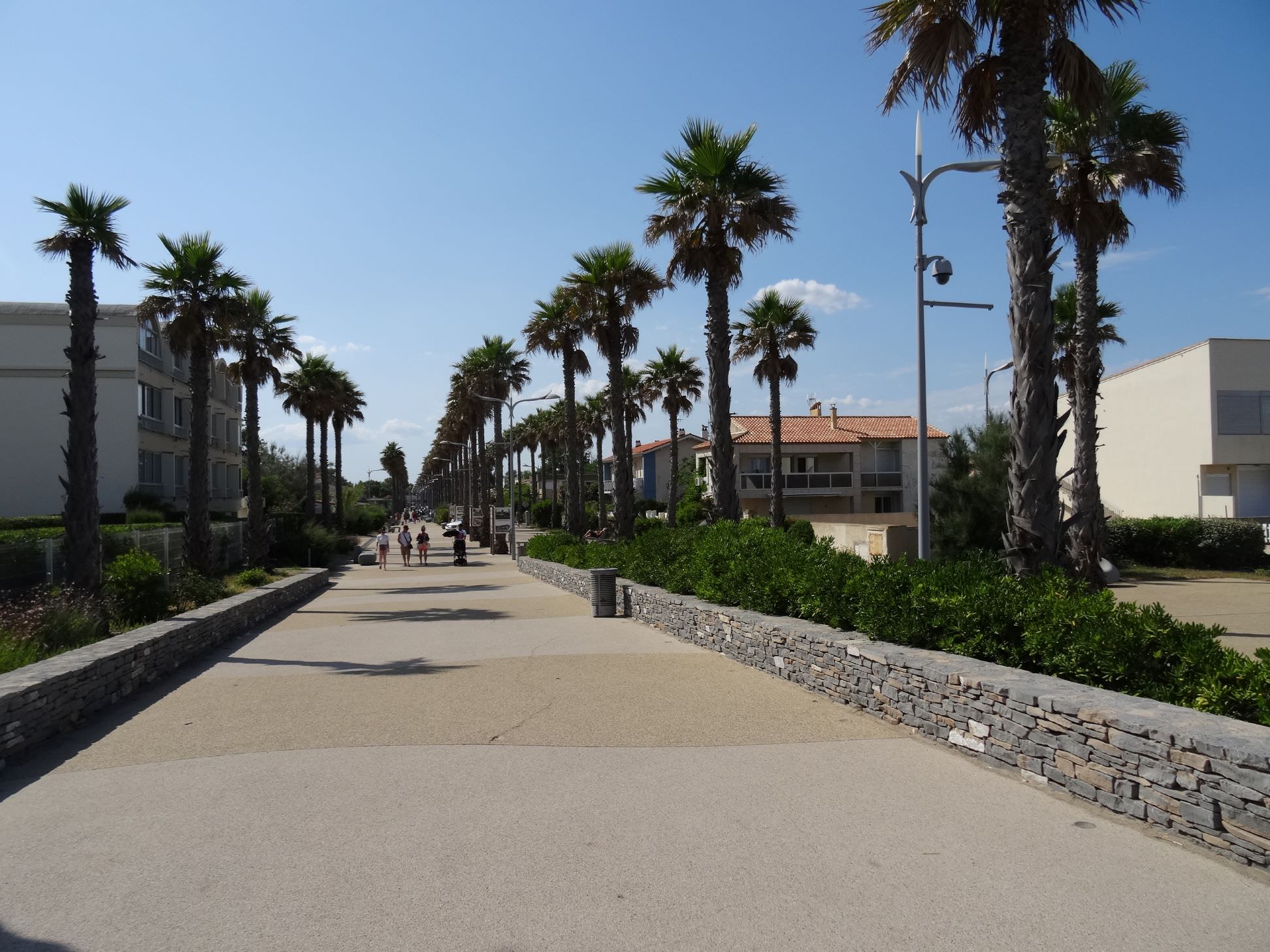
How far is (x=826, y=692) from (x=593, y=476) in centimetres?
→ 10506

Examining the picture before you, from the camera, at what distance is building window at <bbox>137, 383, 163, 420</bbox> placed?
125ft

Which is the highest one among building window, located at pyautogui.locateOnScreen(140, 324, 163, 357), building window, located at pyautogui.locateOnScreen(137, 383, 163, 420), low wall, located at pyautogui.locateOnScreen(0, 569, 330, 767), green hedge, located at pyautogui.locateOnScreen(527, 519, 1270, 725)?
building window, located at pyautogui.locateOnScreen(140, 324, 163, 357)

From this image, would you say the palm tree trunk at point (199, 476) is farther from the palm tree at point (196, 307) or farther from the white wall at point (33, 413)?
the white wall at point (33, 413)

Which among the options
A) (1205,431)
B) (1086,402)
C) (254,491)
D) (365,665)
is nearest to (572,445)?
(254,491)

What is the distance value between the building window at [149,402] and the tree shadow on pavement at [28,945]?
1470 inches

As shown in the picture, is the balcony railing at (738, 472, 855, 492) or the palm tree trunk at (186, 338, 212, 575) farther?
the balcony railing at (738, 472, 855, 492)

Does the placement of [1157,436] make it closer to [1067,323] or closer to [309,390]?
[1067,323]

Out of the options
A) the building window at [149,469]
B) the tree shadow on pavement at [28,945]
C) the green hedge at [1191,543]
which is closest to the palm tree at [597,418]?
the building window at [149,469]

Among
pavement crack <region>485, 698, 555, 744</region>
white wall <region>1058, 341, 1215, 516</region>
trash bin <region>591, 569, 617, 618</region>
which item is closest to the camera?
pavement crack <region>485, 698, 555, 744</region>

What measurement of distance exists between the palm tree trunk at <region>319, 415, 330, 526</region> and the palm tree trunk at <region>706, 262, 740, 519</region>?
1384 inches

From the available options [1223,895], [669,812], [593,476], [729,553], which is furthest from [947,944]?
[593,476]

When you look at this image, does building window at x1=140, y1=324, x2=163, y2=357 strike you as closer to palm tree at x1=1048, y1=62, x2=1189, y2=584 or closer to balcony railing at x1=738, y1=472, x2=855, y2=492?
balcony railing at x1=738, y1=472, x2=855, y2=492

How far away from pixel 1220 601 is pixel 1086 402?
4957mm

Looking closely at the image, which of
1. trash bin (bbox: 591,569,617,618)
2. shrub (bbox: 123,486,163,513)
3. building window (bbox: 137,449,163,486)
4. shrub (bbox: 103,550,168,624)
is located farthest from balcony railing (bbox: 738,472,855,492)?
shrub (bbox: 103,550,168,624)
